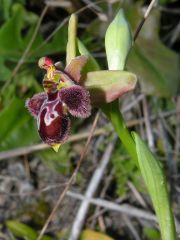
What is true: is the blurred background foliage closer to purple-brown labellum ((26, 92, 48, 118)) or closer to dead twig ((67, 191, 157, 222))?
dead twig ((67, 191, 157, 222))

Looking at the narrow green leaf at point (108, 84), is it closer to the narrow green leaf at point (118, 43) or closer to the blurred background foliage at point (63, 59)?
the narrow green leaf at point (118, 43)

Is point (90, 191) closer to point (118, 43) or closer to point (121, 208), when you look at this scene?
point (121, 208)

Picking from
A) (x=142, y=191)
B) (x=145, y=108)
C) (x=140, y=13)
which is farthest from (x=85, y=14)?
(x=142, y=191)

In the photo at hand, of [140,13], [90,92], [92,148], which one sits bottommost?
[92,148]

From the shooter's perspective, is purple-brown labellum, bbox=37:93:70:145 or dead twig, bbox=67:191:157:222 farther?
dead twig, bbox=67:191:157:222

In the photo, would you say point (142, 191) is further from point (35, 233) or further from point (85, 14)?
point (85, 14)

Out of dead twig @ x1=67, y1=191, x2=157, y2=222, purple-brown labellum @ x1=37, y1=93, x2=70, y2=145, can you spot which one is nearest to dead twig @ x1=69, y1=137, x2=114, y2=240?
dead twig @ x1=67, y1=191, x2=157, y2=222
